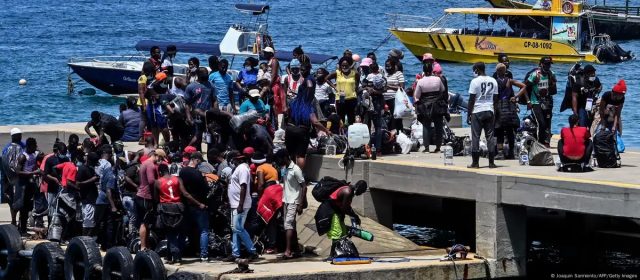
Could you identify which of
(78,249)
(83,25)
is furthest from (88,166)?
(83,25)

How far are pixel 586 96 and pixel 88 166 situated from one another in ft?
24.5

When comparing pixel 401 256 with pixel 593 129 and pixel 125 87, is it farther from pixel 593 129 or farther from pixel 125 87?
pixel 125 87

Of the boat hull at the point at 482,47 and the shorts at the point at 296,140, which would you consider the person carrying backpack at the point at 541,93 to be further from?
the boat hull at the point at 482,47

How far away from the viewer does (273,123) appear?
25672 millimetres

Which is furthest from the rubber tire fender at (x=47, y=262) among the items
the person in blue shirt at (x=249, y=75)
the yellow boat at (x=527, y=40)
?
the yellow boat at (x=527, y=40)

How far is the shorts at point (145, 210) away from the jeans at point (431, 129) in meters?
5.07

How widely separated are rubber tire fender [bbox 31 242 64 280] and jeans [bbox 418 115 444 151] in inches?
232

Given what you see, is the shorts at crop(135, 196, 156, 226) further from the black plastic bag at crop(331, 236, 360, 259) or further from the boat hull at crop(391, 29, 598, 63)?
the boat hull at crop(391, 29, 598, 63)

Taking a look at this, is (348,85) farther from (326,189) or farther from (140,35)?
(140,35)

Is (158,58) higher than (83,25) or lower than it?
lower

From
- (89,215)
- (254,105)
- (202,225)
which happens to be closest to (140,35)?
(254,105)

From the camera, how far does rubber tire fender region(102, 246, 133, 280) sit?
2041cm

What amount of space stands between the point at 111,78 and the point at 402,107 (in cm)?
3423

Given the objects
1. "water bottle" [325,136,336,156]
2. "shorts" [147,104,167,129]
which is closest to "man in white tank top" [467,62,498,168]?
"water bottle" [325,136,336,156]
